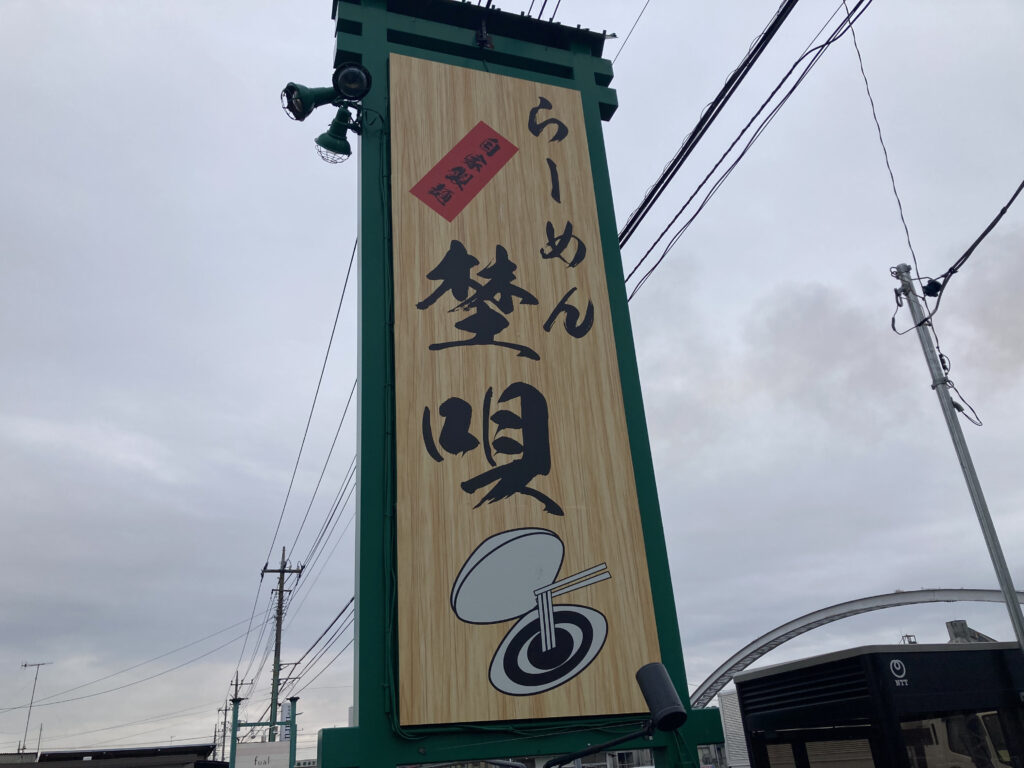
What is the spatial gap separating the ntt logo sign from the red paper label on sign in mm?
5043

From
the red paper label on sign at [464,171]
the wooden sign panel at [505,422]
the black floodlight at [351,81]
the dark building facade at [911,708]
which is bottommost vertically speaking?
the dark building facade at [911,708]

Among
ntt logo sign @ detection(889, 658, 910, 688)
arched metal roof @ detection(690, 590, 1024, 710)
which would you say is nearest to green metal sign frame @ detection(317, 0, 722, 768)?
ntt logo sign @ detection(889, 658, 910, 688)

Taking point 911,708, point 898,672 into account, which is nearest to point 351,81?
point 898,672

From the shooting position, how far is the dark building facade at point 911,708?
5.55 m

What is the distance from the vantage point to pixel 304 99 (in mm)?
7141

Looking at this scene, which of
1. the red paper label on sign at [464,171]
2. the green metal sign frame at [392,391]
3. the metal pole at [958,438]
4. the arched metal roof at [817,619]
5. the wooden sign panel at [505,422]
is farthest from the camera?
the arched metal roof at [817,619]

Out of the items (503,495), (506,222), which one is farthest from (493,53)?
(503,495)

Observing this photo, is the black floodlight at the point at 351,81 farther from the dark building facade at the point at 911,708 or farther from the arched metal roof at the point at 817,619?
the arched metal roof at the point at 817,619

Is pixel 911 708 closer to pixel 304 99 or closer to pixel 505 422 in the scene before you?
pixel 505 422

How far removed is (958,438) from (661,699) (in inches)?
283

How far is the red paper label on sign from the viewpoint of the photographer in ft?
22.7

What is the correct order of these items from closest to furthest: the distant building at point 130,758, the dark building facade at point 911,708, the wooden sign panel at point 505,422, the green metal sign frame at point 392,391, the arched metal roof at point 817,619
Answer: the green metal sign frame at point 392,391 < the wooden sign panel at point 505,422 < the dark building facade at point 911,708 < the arched metal roof at point 817,619 < the distant building at point 130,758

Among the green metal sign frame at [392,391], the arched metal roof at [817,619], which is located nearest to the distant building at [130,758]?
the arched metal roof at [817,619]

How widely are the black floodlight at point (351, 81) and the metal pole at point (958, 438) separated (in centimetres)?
686
